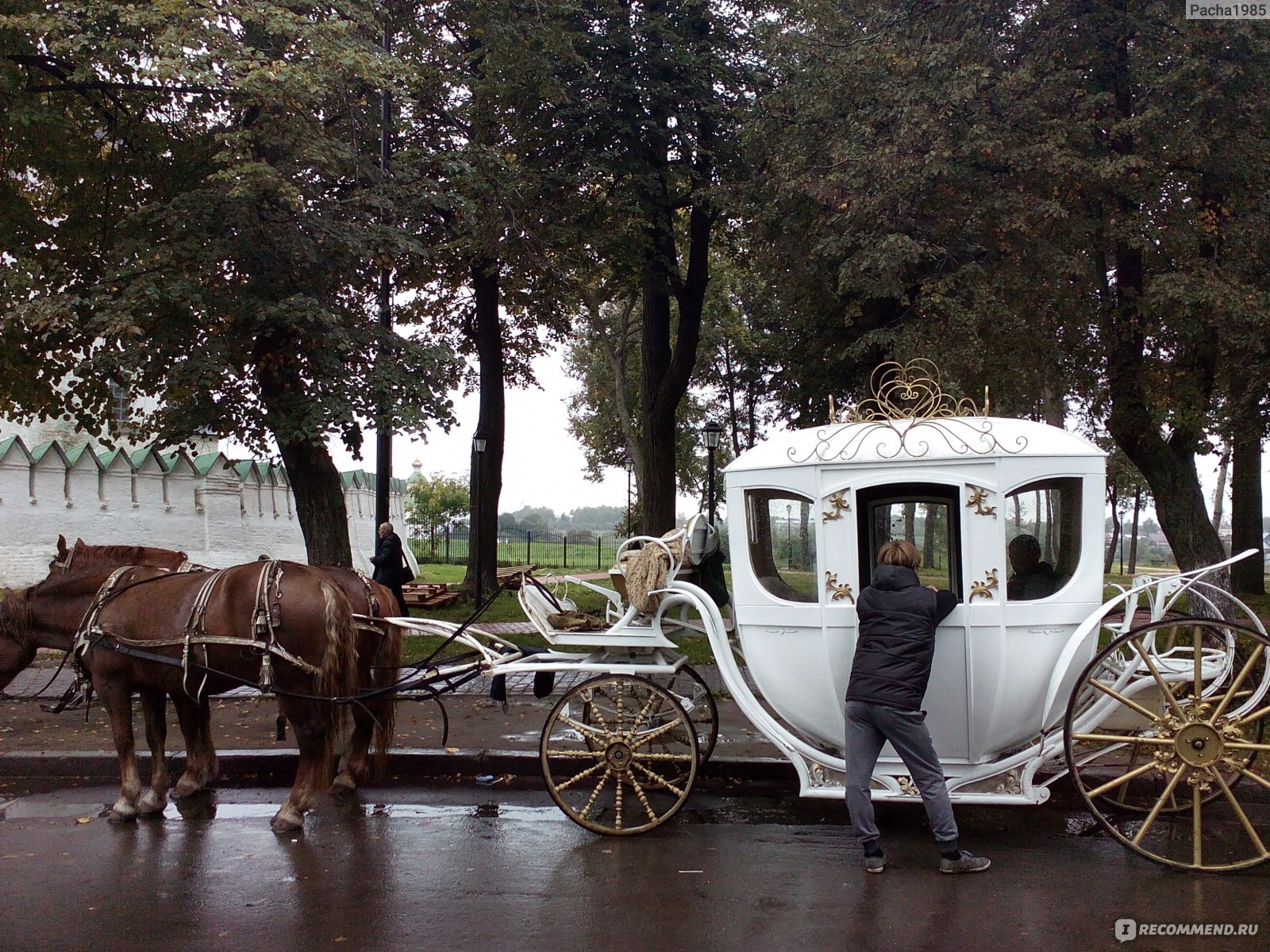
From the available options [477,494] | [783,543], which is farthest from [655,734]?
[477,494]

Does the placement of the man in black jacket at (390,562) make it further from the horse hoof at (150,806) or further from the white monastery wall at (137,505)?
the horse hoof at (150,806)

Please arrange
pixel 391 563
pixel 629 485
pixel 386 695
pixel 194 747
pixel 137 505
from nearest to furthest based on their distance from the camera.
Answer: pixel 386 695, pixel 194 747, pixel 391 563, pixel 137 505, pixel 629 485

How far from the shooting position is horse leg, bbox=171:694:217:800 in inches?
283

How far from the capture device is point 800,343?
70.0ft

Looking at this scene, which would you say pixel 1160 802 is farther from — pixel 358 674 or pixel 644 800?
pixel 358 674

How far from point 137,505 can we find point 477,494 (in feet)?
22.2

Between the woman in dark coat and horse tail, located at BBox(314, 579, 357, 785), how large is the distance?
8858 millimetres

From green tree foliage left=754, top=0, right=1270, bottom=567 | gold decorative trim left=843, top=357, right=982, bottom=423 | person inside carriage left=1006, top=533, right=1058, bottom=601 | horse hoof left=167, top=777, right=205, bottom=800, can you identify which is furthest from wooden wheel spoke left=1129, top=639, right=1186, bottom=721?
green tree foliage left=754, top=0, right=1270, bottom=567

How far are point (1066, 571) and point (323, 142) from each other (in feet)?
29.2

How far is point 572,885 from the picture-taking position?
17.6ft

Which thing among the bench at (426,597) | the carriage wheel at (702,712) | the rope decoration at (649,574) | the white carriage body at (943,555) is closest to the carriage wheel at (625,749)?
the carriage wheel at (702,712)

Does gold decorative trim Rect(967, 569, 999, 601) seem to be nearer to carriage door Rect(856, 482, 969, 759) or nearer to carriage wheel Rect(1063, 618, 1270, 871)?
carriage door Rect(856, 482, 969, 759)

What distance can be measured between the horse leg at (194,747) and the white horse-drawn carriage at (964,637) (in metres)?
2.17

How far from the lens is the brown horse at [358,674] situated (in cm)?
721
